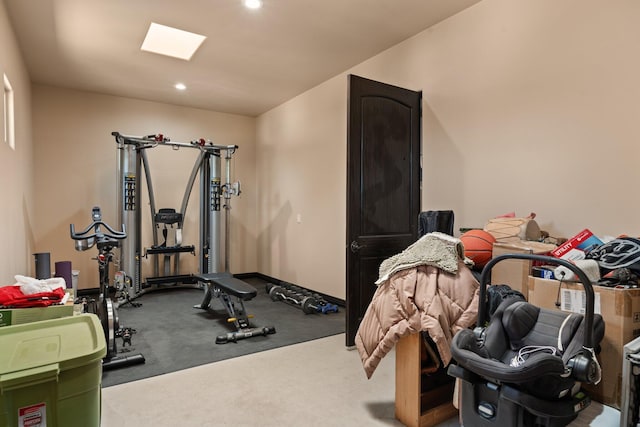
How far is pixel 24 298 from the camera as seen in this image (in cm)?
200

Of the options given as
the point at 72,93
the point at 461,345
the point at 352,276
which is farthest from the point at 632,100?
the point at 72,93

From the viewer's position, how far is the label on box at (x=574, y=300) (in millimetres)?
1687

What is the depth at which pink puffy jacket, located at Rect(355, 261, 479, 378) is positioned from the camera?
202cm

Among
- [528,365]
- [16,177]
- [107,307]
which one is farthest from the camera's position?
[16,177]

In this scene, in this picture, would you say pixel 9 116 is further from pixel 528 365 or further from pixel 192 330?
pixel 528 365

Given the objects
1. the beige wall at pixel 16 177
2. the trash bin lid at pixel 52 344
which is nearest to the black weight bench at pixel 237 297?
the beige wall at pixel 16 177

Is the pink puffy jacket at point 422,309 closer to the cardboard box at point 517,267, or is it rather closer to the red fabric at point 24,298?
the cardboard box at point 517,267

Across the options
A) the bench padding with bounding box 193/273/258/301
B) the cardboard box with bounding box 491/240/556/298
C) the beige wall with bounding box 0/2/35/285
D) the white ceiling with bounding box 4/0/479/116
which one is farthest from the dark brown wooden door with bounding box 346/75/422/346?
the beige wall with bounding box 0/2/35/285

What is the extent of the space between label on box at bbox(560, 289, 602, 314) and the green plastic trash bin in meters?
2.04

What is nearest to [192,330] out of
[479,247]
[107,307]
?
[107,307]

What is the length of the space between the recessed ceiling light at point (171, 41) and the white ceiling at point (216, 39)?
0.09m

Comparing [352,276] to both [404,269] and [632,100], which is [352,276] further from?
[632,100]

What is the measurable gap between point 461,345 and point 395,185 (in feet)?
7.65

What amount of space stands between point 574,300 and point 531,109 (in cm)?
163
